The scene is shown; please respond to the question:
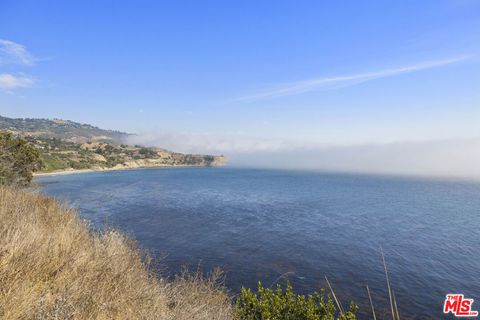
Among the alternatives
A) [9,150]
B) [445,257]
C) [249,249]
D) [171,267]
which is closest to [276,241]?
[249,249]

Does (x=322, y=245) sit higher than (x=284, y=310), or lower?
lower

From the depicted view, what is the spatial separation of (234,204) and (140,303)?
5713 centimetres

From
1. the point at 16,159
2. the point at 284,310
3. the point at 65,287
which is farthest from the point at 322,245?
the point at 16,159

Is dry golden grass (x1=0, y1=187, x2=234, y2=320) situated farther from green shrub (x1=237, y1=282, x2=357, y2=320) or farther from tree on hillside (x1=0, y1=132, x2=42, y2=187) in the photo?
tree on hillside (x1=0, y1=132, x2=42, y2=187)

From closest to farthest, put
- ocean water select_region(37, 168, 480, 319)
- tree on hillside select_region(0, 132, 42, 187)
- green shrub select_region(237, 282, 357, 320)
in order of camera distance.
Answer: green shrub select_region(237, 282, 357, 320)
ocean water select_region(37, 168, 480, 319)
tree on hillside select_region(0, 132, 42, 187)

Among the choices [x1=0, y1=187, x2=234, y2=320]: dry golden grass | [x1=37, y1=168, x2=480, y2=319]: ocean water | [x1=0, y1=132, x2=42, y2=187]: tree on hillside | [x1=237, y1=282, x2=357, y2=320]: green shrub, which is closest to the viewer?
[x1=0, y1=187, x2=234, y2=320]: dry golden grass

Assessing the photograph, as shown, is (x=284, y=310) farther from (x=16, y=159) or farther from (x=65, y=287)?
(x=16, y=159)

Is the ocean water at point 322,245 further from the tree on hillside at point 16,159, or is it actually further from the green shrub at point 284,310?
the tree on hillside at point 16,159

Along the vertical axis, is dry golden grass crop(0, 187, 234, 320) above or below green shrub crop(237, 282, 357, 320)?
above

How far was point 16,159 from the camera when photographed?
49219mm

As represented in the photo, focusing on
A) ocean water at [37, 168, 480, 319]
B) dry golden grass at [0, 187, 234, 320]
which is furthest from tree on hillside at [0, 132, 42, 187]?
dry golden grass at [0, 187, 234, 320]

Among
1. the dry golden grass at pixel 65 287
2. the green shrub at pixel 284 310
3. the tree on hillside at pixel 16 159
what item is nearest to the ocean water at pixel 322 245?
the green shrub at pixel 284 310

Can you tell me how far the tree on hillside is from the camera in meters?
45.4

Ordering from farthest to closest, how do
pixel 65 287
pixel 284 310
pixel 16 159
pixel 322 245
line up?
pixel 16 159 < pixel 322 245 < pixel 284 310 < pixel 65 287
